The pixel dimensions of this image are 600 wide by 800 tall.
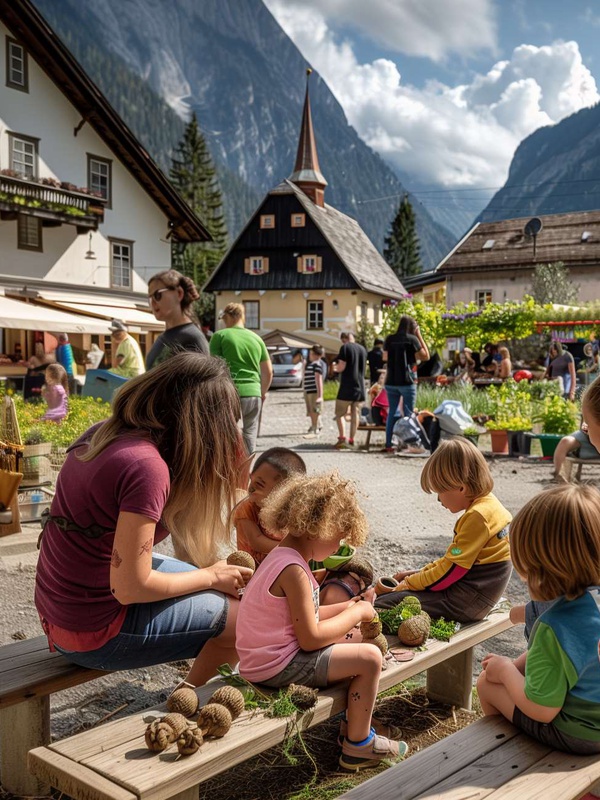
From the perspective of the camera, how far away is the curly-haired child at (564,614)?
230cm

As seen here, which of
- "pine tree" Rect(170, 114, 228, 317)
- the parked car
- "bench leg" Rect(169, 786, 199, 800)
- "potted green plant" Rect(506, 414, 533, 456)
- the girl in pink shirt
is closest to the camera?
"bench leg" Rect(169, 786, 199, 800)

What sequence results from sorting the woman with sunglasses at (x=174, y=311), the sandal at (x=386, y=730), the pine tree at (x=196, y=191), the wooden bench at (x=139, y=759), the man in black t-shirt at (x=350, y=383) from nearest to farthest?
A: the wooden bench at (x=139, y=759) < the sandal at (x=386, y=730) < the woman with sunglasses at (x=174, y=311) < the man in black t-shirt at (x=350, y=383) < the pine tree at (x=196, y=191)

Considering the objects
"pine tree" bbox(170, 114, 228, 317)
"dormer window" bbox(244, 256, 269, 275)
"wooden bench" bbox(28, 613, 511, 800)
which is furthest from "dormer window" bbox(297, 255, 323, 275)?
"wooden bench" bbox(28, 613, 511, 800)

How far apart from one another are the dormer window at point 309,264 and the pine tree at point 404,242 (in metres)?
40.5

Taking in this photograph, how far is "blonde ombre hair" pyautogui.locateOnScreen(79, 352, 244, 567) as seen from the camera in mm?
2650

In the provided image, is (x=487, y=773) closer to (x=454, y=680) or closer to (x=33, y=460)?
(x=454, y=680)

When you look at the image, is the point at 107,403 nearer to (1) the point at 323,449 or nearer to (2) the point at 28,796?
(1) the point at 323,449

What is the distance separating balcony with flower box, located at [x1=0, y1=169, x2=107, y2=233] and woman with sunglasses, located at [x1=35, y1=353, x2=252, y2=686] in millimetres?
22292

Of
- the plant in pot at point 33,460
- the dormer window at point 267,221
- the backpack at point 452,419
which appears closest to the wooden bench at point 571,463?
the backpack at point 452,419

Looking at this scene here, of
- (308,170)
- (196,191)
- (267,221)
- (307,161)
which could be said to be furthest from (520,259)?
(196,191)

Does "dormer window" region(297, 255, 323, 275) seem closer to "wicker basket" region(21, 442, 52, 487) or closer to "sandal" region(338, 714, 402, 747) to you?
"wicker basket" region(21, 442, 52, 487)

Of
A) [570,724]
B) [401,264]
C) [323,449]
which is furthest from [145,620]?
[401,264]

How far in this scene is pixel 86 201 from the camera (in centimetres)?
2509

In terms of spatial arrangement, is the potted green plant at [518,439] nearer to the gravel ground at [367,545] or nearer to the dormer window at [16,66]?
the gravel ground at [367,545]
